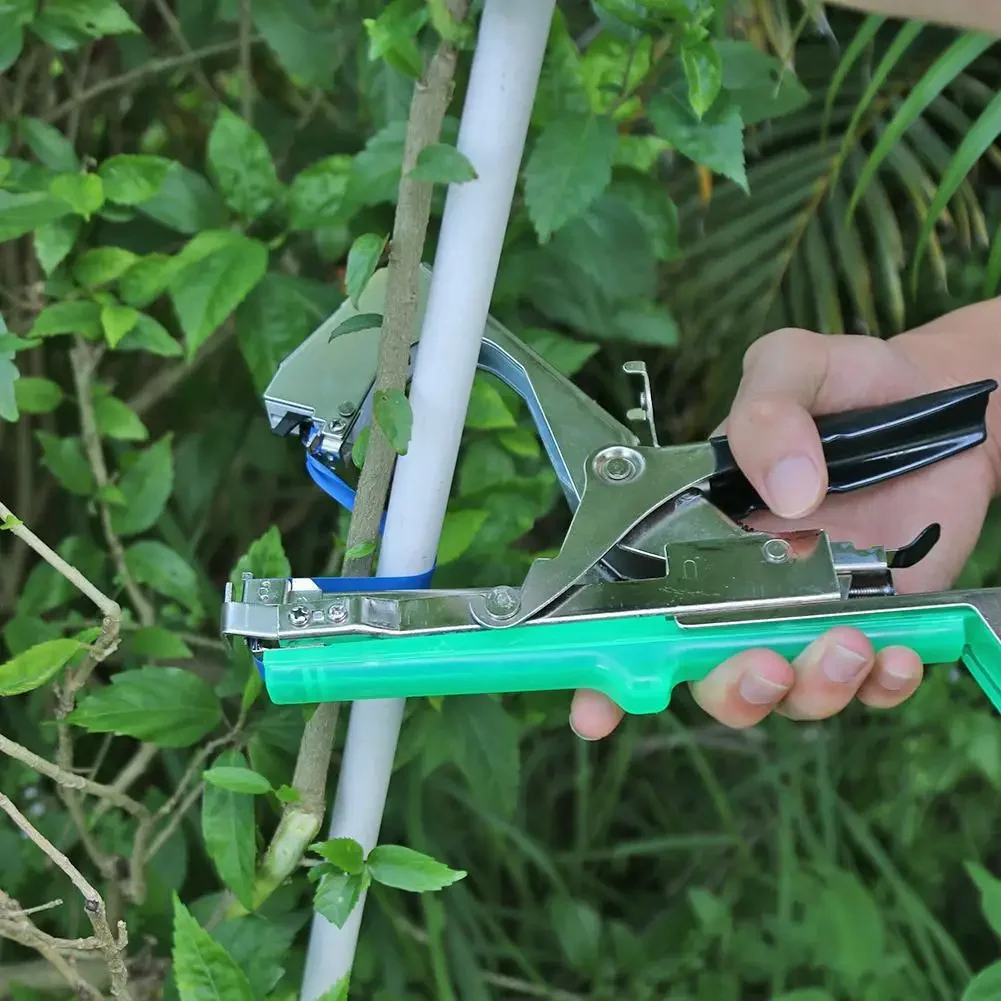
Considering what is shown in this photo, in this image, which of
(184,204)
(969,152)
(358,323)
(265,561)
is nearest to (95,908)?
(265,561)

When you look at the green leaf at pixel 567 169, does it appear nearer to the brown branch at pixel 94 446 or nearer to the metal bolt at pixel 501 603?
the metal bolt at pixel 501 603

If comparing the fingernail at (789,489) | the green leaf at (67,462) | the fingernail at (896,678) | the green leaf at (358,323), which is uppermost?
the green leaf at (67,462)

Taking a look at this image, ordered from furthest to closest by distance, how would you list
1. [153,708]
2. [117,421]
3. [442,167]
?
[117,421], [153,708], [442,167]

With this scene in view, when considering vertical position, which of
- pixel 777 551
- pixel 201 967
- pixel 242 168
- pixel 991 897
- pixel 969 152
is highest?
pixel 969 152

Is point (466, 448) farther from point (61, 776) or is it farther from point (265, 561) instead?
point (61, 776)

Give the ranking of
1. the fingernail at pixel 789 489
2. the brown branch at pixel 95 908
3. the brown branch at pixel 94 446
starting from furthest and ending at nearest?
the brown branch at pixel 94 446 < the fingernail at pixel 789 489 < the brown branch at pixel 95 908

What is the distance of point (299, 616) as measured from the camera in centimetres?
48

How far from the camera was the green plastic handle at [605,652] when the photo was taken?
0.48 meters

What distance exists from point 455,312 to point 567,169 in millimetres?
107

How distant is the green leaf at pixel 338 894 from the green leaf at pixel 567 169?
349 millimetres

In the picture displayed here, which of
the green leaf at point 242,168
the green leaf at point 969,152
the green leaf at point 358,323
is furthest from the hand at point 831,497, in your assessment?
the green leaf at point 242,168

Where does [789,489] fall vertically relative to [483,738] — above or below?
above

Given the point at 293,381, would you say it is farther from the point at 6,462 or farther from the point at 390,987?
the point at 390,987

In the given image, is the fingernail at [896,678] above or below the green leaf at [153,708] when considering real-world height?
above
